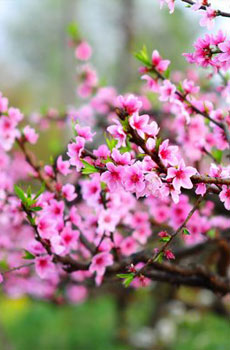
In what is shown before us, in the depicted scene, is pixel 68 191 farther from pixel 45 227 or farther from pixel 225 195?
pixel 225 195

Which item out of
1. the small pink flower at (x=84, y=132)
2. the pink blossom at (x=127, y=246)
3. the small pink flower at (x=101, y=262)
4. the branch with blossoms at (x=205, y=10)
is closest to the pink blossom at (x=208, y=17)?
the branch with blossoms at (x=205, y=10)

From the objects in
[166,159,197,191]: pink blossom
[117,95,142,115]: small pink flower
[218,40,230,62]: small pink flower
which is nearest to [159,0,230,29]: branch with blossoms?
[218,40,230,62]: small pink flower

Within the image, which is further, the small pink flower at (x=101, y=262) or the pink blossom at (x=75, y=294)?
the pink blossom at (x=75, y=294)

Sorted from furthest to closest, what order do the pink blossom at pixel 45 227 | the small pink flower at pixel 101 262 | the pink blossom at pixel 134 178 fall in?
the small pink flower at pixel 101 262
the pink blossom at pixel 45 227
the pink blossom at pixel 134 178

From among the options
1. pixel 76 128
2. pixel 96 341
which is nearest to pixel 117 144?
pixel 76 128

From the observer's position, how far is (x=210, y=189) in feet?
4.96

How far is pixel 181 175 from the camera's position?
1405 mm

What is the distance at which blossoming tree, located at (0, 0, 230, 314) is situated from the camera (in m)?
1.44

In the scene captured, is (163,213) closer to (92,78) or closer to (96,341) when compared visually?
(92,78)

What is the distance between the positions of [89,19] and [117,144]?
54.9 ft

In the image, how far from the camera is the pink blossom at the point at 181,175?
1389mm

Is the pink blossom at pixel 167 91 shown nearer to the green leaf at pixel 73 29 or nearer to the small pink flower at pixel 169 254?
the small pink flower at pixel 169 254

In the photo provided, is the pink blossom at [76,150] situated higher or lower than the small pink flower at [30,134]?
lower

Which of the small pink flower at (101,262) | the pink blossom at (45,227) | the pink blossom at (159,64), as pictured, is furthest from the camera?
the pink blossom at (159,64)
